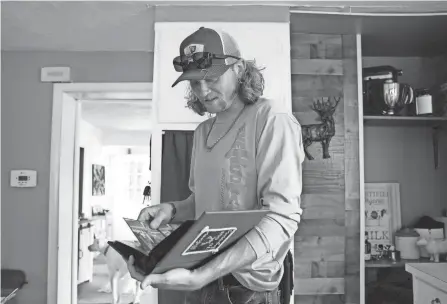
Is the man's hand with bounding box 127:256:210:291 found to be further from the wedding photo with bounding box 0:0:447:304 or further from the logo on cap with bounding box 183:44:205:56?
the logo on cap with bounding box 183:44:205:56

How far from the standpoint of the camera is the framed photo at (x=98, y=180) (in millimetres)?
6359

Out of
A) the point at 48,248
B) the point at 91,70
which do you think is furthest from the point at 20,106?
the point at 48,248

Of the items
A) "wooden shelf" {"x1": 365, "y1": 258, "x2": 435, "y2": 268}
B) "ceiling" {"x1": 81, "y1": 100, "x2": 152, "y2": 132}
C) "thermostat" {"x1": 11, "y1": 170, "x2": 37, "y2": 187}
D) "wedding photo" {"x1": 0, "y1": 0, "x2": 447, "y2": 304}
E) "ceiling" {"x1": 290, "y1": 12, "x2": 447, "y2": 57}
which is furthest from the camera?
"ceiling" {"x1": 81, "y1": 100, "x2": 152, "y2": 132}

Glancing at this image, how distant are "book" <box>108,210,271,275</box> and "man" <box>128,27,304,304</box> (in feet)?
0.07

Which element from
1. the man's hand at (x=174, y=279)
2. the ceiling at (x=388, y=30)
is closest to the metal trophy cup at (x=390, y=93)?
the ceiling at (x=388, y=30)

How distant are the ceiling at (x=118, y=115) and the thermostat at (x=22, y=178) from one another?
1473 millimetres

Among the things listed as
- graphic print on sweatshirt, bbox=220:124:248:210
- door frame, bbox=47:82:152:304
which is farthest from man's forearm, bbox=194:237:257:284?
door frame, bbox=47:82:152:304

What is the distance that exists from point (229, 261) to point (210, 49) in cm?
62

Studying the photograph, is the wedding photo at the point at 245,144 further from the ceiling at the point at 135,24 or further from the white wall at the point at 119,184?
the white wall at the point at 119,184

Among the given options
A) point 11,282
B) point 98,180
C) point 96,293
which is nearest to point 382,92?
point 11,282

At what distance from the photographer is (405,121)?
250 cm

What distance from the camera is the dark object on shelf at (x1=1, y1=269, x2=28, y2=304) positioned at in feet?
8.25

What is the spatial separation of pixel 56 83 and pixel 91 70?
0.22 meters

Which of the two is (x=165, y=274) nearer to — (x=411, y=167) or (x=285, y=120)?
(x=285, y=120)
